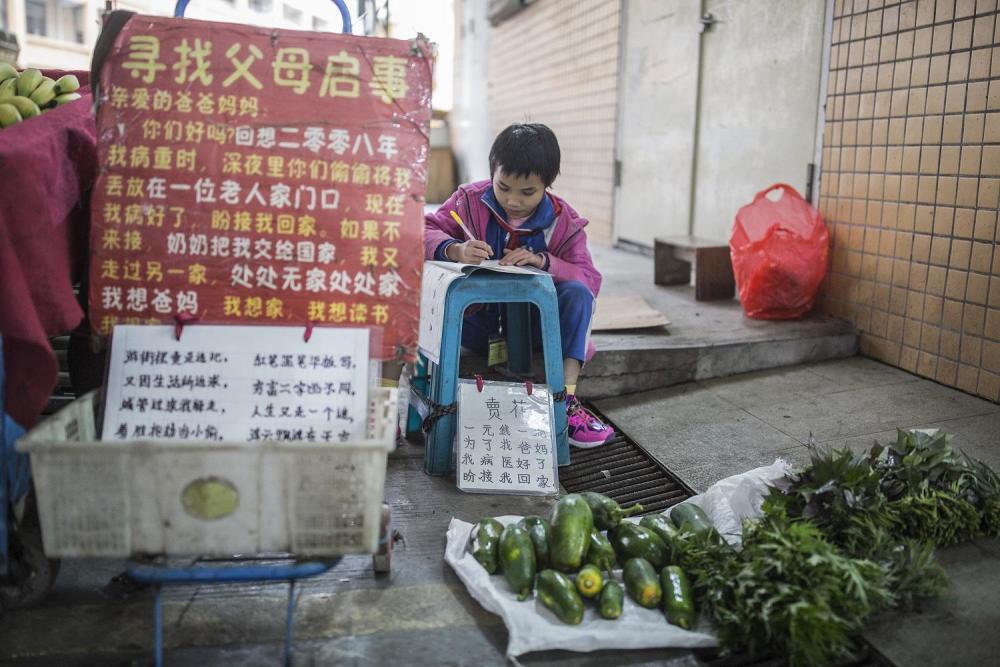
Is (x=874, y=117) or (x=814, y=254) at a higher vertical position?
(x=874, y=117)

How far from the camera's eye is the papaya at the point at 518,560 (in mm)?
2461

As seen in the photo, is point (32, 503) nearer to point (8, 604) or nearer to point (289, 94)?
point (8, 604)

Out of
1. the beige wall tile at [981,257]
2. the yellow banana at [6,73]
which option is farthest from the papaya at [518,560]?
the beige wall tile at [981,257]

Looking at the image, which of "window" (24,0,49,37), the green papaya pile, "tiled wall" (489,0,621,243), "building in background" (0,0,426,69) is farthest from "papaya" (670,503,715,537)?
"window" (24,0,49,37)

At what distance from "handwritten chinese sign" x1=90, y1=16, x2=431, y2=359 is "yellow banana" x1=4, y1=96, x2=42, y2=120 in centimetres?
70

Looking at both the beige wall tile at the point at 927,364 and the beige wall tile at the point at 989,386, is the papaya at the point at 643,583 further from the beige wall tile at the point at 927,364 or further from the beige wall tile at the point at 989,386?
the beige wall tile at the point at 927,364

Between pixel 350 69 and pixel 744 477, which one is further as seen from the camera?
pixel 744 477

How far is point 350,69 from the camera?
8.04 feet

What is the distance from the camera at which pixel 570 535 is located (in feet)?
8.29

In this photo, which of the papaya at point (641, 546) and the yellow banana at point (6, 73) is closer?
the papaya at point (641, 546)

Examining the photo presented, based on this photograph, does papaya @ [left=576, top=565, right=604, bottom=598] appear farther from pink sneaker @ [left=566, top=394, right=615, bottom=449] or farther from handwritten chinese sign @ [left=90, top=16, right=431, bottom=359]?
pink sneaker @ [left=566, top=394, right=615, bottom=449]

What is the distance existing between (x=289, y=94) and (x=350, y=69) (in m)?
0.21

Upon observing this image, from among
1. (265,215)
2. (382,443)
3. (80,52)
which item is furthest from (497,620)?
(80,52)

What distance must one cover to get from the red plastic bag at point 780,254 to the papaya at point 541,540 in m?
3.11
